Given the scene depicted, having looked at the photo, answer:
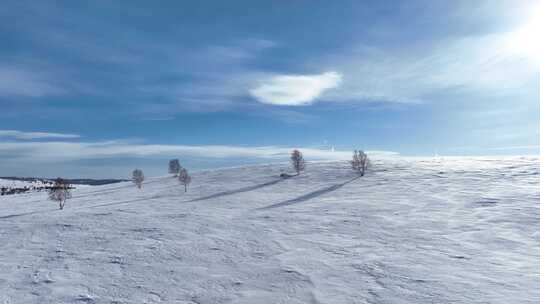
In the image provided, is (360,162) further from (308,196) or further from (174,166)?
(174,166)

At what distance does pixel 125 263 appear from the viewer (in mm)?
15508

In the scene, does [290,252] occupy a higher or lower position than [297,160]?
lower

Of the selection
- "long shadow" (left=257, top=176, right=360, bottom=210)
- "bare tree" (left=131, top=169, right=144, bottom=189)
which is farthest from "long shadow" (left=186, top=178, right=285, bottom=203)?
"bare tree" (left=131, top=169, right=144, bottom=189)

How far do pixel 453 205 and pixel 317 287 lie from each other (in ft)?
74.5

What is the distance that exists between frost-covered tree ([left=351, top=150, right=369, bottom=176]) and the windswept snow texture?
2049 cm

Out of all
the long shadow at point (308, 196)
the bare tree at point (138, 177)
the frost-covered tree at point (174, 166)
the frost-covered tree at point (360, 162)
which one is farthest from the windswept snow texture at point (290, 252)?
the frost-covered tree at point (174, 166)

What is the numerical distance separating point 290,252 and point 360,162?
4129 centimetres

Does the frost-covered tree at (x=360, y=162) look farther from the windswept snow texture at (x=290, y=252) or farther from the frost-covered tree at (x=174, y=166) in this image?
the frost-covered tree at (x=174, y=166)

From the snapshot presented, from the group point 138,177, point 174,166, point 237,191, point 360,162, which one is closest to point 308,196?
point 237,191

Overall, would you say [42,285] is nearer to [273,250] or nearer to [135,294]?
[135,294]

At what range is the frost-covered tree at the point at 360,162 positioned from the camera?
5612 cm

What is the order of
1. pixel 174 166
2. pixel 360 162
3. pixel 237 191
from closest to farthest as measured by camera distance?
pixel 237 191 < pixel 360 162 < pixel 174 166

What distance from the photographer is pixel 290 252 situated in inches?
687

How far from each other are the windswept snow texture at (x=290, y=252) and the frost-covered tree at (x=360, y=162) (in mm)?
20490
